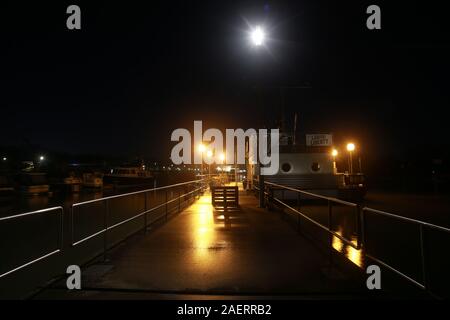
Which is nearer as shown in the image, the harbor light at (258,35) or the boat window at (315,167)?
the harbor light at (258,35)

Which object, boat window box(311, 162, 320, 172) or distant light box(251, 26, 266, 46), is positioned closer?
distant light box(251, 26, 266, 46)

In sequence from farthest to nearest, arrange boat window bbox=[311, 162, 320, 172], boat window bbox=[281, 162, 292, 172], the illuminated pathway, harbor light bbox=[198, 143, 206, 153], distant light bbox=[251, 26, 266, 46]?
harbor light bbox=[198, 143, 206, 153], boat window bbox=[311, 162, 320, 172], boat window bbox=[281, 162, 292, 172], distant light bbox=[251, 26, 266, 46], the illuminated pathway

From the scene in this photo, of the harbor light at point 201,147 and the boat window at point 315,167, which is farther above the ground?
the harbor light at point 201,147

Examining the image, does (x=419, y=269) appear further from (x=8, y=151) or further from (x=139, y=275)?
(x=8, y=151)

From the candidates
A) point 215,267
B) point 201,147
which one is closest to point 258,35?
point 215,267

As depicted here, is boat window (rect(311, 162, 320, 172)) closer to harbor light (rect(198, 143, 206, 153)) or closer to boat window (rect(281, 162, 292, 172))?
boat window (rect(281, 162, 292, 172))

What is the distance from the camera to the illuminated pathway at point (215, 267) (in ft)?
15.9

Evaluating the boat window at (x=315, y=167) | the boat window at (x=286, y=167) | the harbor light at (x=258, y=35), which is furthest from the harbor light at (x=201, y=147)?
the harbor light at (x=258, y=35)

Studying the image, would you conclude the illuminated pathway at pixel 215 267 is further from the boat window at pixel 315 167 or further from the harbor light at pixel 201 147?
the harbor light at pixel 201 147

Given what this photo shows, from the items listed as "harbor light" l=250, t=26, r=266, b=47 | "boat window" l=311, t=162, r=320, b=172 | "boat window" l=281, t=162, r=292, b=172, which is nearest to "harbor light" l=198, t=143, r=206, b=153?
"boat window" l=281, t=162, r=292, b=172

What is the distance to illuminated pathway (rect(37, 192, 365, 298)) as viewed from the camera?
4852mm

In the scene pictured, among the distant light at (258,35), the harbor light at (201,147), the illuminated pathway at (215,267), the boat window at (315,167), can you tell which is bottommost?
the illuminated pathway at (215,267)

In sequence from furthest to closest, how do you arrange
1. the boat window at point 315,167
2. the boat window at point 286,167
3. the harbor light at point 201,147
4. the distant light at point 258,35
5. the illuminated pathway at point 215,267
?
the harbor light at point 201,147
the boat window at point 315,167
the boat window at point 286,167
the distant light at point 258,35
the illuminated pathway at point 215,267
